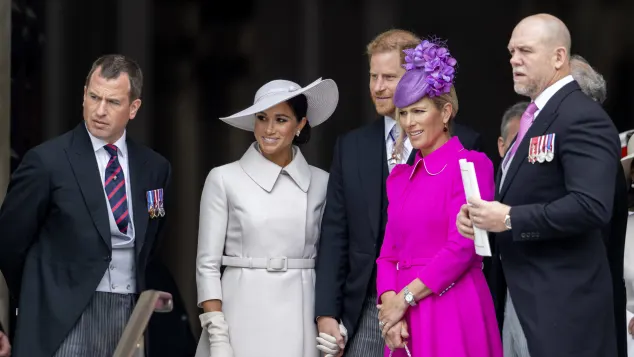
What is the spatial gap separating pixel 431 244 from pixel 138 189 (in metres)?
1.15

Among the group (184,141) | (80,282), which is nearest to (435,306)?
(80,282)

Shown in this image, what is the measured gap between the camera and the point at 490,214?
4.20 m

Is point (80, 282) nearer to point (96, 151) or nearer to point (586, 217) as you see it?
point (96, 151)

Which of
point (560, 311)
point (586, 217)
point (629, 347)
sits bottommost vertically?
point (629, 347)

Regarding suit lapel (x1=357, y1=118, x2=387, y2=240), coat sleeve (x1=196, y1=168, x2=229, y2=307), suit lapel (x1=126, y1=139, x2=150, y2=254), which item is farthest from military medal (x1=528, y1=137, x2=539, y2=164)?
suit lapel (x1=126, y1=139, x2=150, y2=254)

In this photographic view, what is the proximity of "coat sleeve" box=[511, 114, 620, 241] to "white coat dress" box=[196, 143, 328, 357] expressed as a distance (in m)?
1.17

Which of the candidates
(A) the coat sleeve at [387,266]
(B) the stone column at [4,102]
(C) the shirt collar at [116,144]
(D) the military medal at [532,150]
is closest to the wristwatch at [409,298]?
(A) the coat sleeve at [387,266]

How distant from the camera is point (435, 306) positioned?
4492 mm

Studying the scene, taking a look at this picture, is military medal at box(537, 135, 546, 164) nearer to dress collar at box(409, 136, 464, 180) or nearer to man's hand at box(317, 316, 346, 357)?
dress collar at box(409, 136, 464, 180)

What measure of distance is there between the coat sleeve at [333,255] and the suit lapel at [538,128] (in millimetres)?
869

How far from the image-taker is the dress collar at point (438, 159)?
461cm

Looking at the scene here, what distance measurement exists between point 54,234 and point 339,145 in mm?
1140

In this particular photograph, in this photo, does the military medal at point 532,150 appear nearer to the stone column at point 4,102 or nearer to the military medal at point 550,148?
the military medal at point 550,148

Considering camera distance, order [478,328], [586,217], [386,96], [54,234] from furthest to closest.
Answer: [386,96] → [54,234] → [478,328] → [586,217]
